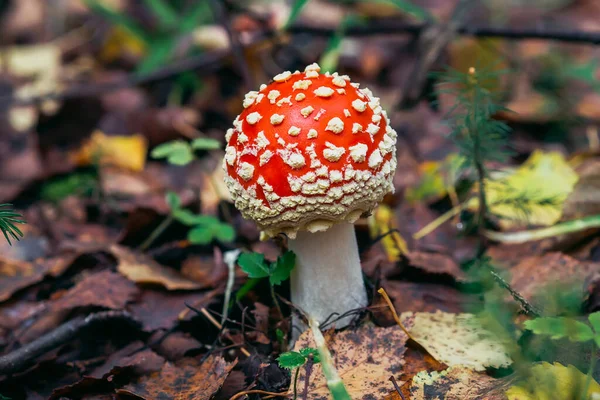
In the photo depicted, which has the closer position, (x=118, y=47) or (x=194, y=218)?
(x=194, y=218)

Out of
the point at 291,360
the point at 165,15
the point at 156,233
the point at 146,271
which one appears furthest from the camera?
the point at 165,15

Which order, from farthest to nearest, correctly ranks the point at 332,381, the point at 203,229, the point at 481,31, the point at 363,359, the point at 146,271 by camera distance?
the point at 481,31 → the point at 203,229 → the point at 146,271 → the point at 363,359 → the point at 332,381

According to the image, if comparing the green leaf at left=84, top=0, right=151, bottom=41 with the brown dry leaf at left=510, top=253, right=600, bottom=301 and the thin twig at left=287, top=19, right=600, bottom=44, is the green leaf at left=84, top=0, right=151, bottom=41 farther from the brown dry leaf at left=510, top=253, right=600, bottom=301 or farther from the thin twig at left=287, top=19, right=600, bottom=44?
the brown dry leaf at left=510, top=253, right=600, bottom=301

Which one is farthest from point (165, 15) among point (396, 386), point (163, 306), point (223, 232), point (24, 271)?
point (396, 386)

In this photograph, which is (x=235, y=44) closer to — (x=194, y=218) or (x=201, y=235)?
(x=194, y=218)

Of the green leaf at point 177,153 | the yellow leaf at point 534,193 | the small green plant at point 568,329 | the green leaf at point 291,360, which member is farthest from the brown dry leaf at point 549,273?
the green leaf at point 177,153

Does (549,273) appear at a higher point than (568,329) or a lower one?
lower

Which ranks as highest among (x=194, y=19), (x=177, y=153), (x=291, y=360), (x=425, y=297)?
(x=194, y=19)

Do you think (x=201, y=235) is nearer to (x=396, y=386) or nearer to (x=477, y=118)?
(x=396, y=386)
